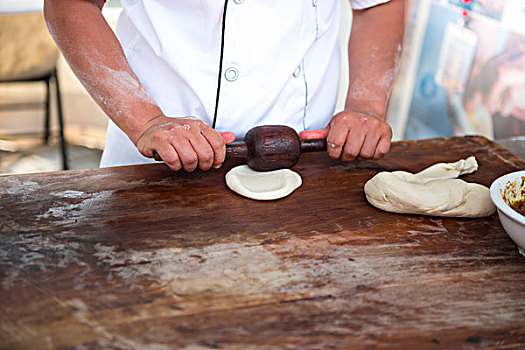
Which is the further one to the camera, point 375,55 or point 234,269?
point 375,55

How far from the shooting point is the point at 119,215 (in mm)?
1061

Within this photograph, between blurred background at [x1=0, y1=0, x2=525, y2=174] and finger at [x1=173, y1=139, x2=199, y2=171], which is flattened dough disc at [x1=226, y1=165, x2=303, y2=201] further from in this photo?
blurred background at [x1=0, y1=0, x2=525, y2=174]

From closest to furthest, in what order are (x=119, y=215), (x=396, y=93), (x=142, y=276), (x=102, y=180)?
(x=142, y=276), (x=119, y=215), (x=102, y=180), (x=396, y=93)

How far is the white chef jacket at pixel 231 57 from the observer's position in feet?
4.08

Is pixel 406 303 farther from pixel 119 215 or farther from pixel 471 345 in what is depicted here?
pixel 119 215

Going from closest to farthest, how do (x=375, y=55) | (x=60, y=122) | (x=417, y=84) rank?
(x=375, y=55) < (x=417, y=84) < (x=60, y=122)

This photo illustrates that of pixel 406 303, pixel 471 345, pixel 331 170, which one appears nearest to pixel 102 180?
pixel 331 170

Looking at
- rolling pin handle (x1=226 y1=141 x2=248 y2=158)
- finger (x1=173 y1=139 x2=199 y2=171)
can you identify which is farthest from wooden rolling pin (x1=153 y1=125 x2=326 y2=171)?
finger (x1=173 y1=139 x2=199 y2=171)

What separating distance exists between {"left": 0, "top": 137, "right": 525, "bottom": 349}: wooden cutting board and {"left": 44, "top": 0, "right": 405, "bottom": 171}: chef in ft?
0.38

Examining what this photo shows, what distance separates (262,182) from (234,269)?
1.14 feet

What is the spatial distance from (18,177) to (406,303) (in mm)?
881

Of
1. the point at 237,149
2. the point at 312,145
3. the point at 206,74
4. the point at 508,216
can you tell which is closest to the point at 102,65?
the point at 206,74

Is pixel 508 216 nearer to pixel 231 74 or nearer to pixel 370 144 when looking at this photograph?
pixel 370 144

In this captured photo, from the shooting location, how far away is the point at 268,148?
1206 mm
